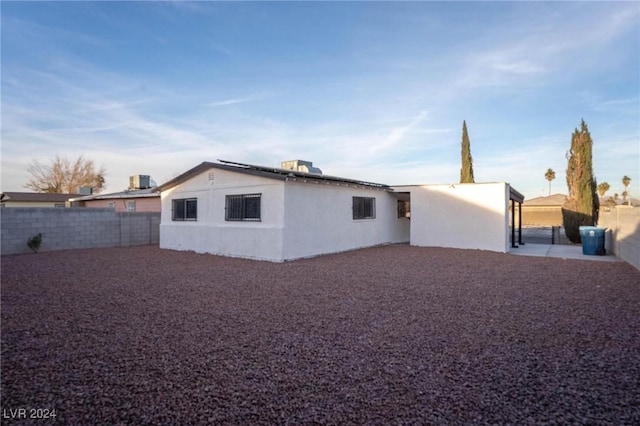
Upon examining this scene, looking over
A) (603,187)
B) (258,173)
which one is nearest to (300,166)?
(258,173)

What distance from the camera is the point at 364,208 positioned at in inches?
566

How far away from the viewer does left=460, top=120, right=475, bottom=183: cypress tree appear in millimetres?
22562

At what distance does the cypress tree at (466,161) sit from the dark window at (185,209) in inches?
686

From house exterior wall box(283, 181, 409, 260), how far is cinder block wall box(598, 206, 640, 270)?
829cm

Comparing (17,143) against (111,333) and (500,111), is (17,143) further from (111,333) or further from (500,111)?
(500,111)

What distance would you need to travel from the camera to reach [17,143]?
15.2 m

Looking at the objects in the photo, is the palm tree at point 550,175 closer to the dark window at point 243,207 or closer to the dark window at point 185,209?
the dark window at point 243,207

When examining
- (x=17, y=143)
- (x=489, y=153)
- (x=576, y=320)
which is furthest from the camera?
(x=489, y=153)

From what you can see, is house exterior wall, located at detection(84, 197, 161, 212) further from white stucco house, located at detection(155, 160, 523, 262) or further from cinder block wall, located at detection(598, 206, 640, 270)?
cinder block wall, located at detection(598, 206, 640, 270)

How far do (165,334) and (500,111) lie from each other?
47.2 feet

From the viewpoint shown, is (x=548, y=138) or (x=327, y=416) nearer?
(x=327, y=416)

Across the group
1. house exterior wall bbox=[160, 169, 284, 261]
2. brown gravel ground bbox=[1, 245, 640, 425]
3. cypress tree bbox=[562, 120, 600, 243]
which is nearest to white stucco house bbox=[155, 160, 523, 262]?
house exterior wall bbox=[160, 169, 284, 261]

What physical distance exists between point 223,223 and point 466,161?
17536 millimetres

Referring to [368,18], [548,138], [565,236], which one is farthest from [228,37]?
[565,236]
